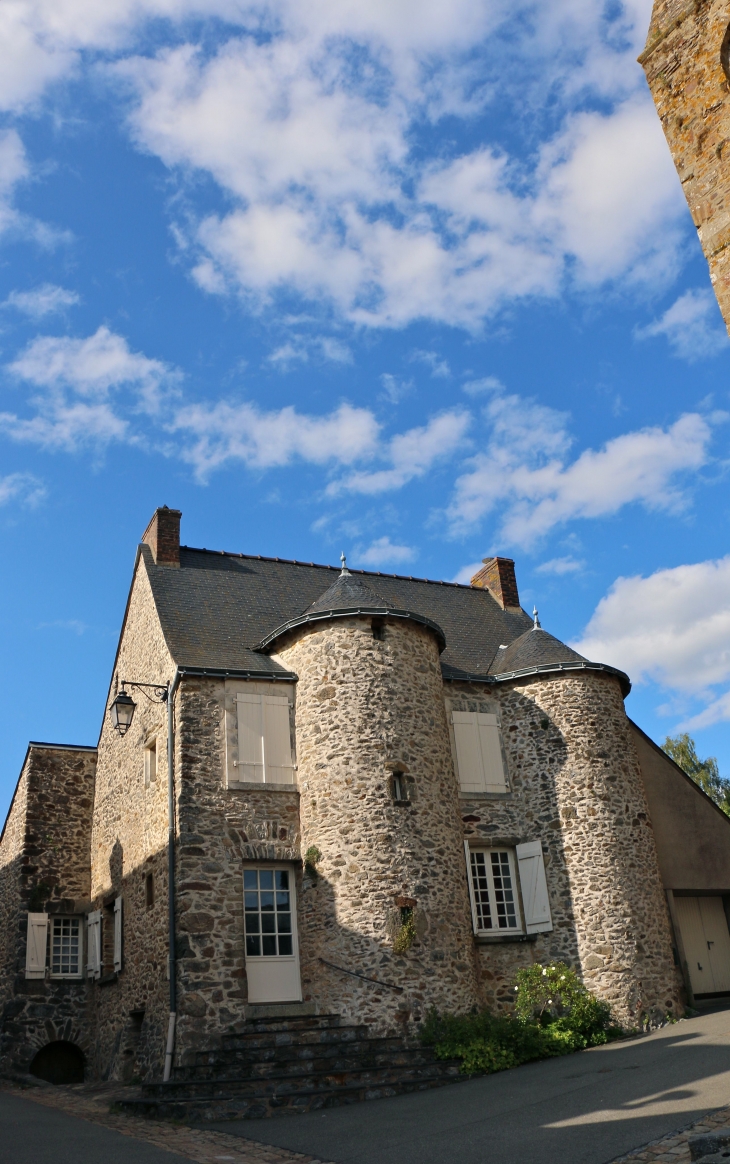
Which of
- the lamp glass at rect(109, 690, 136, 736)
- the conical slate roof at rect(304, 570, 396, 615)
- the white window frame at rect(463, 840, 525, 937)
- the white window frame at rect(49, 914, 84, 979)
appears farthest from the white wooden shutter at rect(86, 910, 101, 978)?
the conical slate roof at rect(304, 570, 396, 615)

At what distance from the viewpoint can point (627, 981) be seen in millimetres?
14281

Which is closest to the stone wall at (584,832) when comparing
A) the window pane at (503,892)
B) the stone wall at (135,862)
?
the window pane at (503,892)

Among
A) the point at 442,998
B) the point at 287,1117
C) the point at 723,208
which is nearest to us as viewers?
the point at 723,208

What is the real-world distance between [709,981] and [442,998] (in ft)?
19.9

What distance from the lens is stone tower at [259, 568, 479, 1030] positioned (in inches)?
525

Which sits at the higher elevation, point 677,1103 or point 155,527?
point 155,527

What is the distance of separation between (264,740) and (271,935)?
2780 millimetres

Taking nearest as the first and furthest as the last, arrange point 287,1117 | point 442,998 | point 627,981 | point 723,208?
point 723,208 → point 287,1117 → point 442,998 → point 627,981

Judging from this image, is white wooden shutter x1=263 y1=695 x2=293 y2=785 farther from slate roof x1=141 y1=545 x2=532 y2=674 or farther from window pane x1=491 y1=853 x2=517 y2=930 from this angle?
window pane x1=491 y1=853 x2=517 y2=930

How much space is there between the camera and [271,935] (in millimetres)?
13773

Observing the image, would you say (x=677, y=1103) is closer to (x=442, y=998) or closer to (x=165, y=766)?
(x=442, y=998)

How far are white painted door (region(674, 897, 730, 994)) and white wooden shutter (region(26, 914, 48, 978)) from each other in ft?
36.1

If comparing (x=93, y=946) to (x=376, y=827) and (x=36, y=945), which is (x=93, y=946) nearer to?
(x=36, y=945)

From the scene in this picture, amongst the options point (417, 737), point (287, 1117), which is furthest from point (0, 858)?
point (287, 1117)
